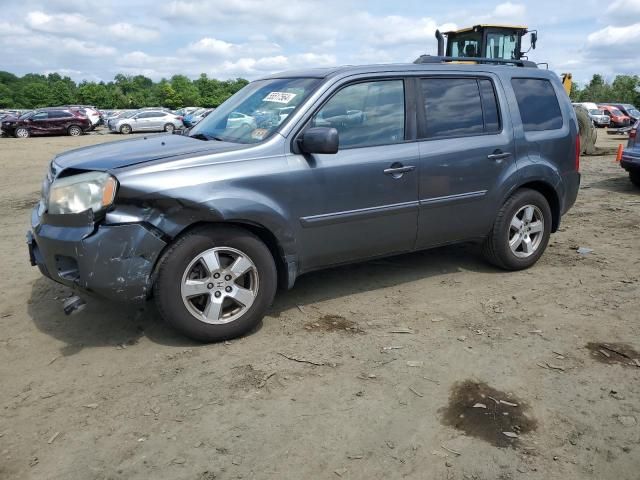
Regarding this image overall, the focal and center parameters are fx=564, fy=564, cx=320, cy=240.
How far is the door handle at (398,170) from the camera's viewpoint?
14.1ft

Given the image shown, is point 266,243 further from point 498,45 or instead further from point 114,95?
point 114,95

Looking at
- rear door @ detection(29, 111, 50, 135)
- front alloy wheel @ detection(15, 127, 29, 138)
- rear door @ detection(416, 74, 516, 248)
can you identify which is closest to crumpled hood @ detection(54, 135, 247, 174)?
rear door @ detection(416, 74, 516, 248)

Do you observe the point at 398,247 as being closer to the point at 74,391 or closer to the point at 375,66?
the point at 375,66

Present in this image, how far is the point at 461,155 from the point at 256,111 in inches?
67.5

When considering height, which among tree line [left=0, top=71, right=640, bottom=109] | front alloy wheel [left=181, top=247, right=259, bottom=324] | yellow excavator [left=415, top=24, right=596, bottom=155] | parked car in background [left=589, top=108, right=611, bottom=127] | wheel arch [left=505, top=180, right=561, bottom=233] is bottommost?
front alloy wheel [left=181, top=247, right=259, bottom=324]

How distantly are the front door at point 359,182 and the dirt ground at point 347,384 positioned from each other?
1.82ft

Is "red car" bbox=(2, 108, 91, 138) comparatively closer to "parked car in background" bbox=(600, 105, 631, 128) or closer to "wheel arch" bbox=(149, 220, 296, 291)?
"wheel arch" bbox=(149, 220, 296, 291)

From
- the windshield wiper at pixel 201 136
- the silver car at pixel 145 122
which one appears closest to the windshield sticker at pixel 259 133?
the windshield wiper at pixel 201 136

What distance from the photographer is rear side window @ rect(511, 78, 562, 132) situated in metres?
5.13

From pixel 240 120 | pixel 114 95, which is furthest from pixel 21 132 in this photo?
pixel 114 95

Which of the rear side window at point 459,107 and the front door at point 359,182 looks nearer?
the front door at point 359,182

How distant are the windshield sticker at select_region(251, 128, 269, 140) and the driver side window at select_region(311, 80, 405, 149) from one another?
1.15 feet

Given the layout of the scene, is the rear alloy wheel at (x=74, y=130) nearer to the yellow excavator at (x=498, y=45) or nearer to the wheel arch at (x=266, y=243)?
the yellow excavator at (x=498, y=45)

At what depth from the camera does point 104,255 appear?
3.46 meters
